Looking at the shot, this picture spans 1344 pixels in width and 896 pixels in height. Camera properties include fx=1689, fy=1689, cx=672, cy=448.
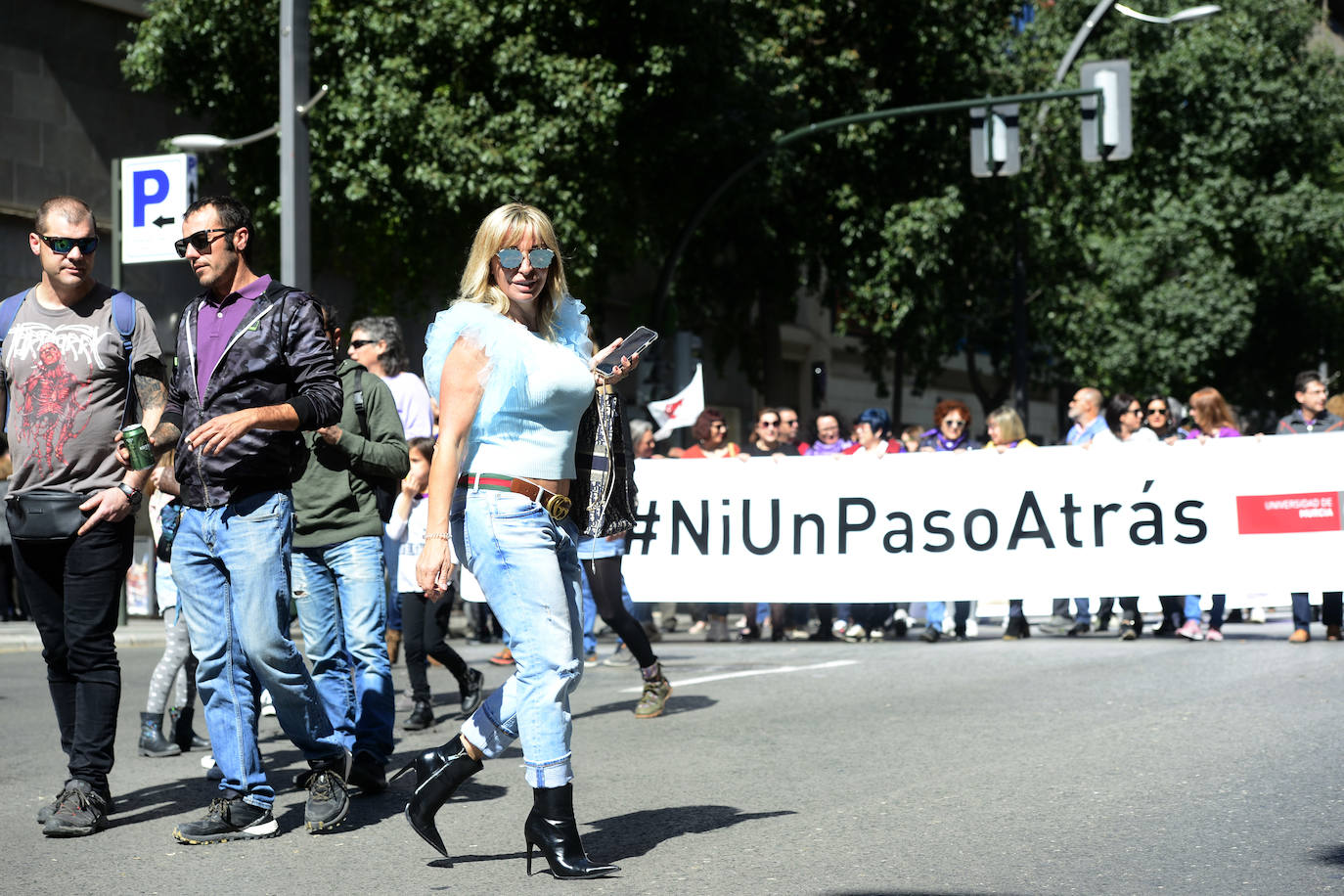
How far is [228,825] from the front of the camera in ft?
17.6

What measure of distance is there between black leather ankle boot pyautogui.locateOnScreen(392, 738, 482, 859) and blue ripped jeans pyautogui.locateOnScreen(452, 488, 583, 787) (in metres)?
0.22

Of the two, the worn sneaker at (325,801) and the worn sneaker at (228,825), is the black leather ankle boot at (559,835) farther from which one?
the worn sneaker at (228,825)

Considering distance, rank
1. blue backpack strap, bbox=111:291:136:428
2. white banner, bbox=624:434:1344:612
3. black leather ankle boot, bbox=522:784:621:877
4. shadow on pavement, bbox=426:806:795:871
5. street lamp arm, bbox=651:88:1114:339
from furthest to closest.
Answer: street lamp arm, bbox=651:88:1114:339 → white banner, bbox=624:434:1344:612 → blue backpack strap, bbox=111:291:136:428 → shadow on pavement, bbox=426:806:795:871 → black leather ankle boot, bbox=522:784:621:877

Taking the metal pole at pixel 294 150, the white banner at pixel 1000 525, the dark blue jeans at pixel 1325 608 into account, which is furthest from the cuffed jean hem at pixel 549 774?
the metal pole at pixel 294 150

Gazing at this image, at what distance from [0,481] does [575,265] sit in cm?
698

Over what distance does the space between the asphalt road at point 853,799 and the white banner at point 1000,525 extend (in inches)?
87.5

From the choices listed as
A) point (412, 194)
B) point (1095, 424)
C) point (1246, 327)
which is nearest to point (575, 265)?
point (412, 194)

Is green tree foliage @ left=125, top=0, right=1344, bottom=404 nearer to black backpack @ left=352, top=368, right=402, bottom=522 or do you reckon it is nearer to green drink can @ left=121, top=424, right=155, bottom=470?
black backpack @ left=352, top=368, right=402, bottom=522

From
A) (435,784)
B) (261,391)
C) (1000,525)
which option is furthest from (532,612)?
(1000,525)

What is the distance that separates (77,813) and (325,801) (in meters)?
0.82

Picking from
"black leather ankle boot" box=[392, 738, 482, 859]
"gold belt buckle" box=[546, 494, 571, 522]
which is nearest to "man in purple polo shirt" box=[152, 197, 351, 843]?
"black leather ankle boot" box=[392, 738, 482, 859]

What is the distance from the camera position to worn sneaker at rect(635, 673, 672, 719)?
8.57 m

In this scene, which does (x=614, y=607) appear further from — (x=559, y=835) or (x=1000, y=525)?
(x=1000, y=525)

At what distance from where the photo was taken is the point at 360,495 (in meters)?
6.42
